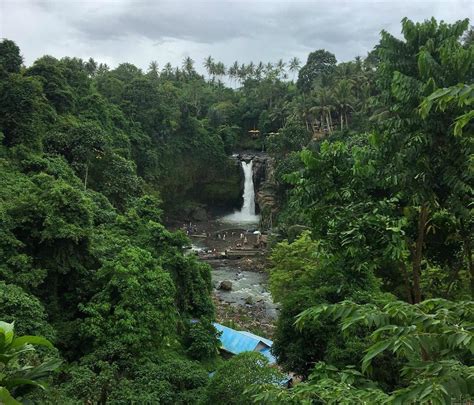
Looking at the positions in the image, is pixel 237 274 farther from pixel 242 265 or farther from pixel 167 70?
pixel 167 70

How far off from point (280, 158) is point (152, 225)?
23964mm

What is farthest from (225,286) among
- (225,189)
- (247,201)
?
(225,189)

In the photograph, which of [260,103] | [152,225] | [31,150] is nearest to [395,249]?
[152,225]

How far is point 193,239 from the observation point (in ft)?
123

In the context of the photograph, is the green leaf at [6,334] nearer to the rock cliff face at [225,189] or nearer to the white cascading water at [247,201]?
the white cascading water at [247,201]

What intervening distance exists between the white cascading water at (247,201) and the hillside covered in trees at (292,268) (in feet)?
53.1

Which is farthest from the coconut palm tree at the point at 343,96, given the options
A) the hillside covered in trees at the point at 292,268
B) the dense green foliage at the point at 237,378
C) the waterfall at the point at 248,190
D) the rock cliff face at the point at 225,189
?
the dense green foliage at the point at 237,378

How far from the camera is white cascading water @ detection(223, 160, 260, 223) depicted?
4479cm

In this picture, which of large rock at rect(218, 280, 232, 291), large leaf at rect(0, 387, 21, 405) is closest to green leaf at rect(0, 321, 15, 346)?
large leaf at rect(0, 387, 21, 405)

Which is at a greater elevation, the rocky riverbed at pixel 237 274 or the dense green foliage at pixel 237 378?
the dense green foliage at pixel 237 378

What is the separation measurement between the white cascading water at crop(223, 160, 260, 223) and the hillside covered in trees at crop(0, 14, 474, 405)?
16173mm

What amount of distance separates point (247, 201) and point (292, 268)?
1206 inches

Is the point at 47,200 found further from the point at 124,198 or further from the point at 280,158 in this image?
the point at 280,158

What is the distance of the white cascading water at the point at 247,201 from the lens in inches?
1763
